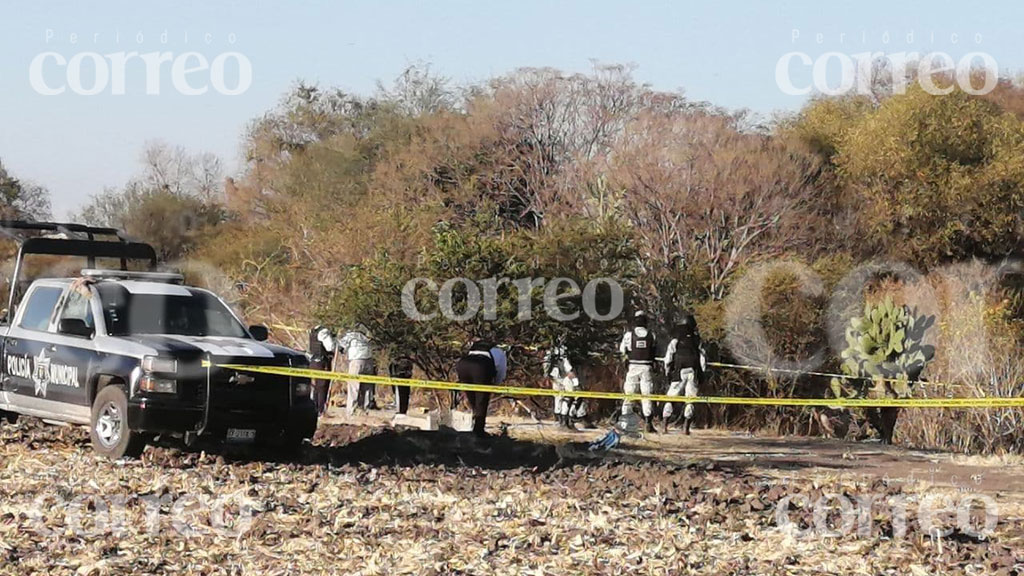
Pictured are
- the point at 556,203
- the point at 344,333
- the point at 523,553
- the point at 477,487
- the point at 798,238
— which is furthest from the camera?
the point at 556,203

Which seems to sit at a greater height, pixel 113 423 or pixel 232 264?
pixel 232 264

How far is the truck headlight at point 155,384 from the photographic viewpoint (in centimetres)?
1315

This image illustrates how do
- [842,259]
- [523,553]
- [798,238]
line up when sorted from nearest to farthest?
1. [523,553]
2. [842,259]
3. [798,238]

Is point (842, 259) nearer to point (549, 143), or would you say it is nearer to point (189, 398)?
point (549, 143)

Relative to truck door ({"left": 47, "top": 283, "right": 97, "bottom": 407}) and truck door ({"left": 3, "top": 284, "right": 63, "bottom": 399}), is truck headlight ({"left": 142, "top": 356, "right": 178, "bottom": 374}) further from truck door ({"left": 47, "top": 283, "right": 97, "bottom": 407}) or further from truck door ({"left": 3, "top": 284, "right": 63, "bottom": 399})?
truck door ({"left": 3, "top": 284, "right": 63, "bottom": 399})

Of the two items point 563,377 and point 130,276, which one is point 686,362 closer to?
point 563,377

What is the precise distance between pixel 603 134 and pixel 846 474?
26.1 meters

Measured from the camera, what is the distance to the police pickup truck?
13258mm

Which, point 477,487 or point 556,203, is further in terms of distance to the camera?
point 556,203

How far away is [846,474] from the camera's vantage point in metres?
14.0

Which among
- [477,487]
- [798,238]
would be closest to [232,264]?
[798,238]

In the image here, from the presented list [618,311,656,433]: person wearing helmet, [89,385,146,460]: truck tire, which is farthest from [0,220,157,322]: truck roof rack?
[618,311,656,433]: person wearing helmet

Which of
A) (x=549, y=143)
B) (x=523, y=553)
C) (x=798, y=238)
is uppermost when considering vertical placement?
(x=549, y=143)

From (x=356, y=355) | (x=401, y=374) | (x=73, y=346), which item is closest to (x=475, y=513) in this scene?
(x=73, y=346)
